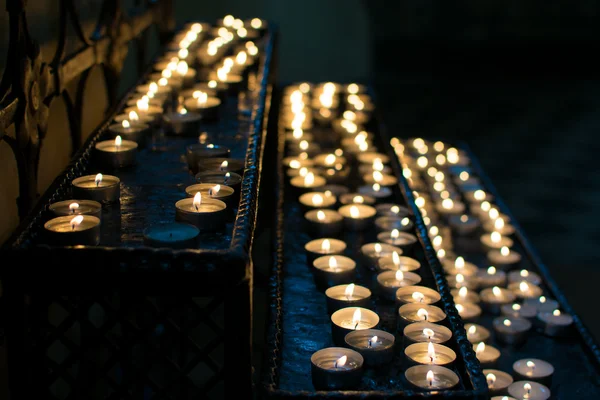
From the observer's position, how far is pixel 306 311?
1903mm

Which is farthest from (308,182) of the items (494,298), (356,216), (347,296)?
(347,296)

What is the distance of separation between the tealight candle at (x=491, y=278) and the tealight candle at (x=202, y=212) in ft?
5.50

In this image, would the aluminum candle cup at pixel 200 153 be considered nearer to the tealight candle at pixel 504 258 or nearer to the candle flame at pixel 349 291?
the candle flame at pixel 349 291

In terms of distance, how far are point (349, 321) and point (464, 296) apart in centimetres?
117

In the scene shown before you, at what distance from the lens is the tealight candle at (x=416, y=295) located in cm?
188

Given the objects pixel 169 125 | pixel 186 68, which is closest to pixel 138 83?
pixel 186 68

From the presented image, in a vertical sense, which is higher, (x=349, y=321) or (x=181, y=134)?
(x=181, y=134)

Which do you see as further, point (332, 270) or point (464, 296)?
point (464, 296)

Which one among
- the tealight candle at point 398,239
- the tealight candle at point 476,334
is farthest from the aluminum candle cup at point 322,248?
the tealight candle at point 476,334

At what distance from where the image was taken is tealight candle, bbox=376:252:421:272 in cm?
208

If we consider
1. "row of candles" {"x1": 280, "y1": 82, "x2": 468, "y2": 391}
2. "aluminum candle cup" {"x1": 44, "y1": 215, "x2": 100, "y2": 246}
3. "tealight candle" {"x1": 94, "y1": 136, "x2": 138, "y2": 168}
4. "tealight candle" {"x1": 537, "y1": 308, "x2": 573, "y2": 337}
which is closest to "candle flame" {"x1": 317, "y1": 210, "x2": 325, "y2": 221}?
"row of candles" {"x1": 280, "y1": 82, "x2": 468, "y2": 391}

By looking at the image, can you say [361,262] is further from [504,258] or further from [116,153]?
[504,258]

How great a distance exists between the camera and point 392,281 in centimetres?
200

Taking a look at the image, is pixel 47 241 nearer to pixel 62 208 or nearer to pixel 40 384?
pixel 62 208
